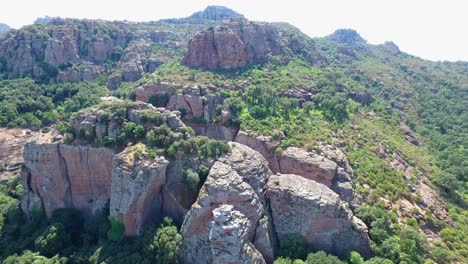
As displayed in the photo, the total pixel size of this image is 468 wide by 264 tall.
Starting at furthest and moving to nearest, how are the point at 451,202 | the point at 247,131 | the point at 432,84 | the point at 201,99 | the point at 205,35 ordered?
1. the point at 432,84
2. the point at 205,35
3. the point at 201,99
4. the point at 247,131
5. the point at 451,202

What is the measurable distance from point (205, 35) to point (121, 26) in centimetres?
7336

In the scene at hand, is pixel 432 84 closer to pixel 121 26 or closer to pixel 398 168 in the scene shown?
pixel 398 168

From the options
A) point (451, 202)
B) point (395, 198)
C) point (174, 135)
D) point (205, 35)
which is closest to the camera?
point (174, 135)

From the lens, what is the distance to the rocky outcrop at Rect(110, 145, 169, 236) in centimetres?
4516

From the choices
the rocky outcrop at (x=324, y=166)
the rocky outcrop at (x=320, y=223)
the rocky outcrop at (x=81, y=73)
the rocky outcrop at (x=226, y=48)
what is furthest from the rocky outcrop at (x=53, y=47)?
the rocky outcrop at (x=320, y=223)

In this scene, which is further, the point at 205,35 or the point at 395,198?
the point at 205,35

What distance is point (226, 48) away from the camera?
100438mm

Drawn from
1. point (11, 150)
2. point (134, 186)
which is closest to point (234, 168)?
point (134, 186)

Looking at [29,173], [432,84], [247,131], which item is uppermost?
[432,84]

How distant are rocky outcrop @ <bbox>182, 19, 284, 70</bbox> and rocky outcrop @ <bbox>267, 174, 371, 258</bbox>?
60227 mm

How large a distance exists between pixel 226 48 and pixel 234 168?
6028 centimetres

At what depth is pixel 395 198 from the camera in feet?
198

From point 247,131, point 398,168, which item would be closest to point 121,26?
point 247,131

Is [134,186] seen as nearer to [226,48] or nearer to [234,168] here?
[234,168]
